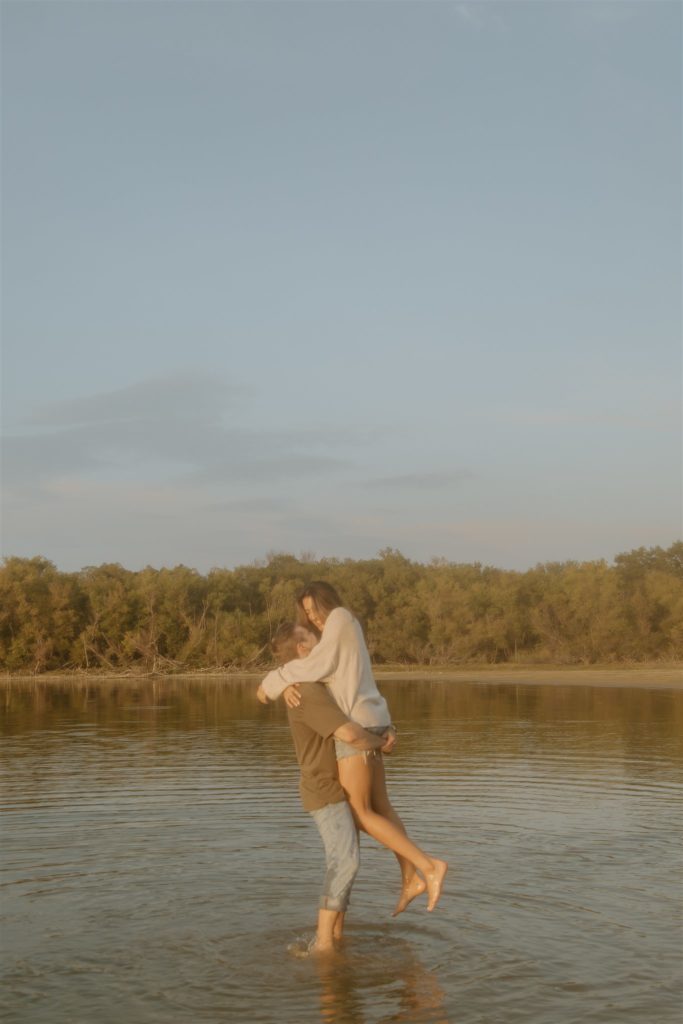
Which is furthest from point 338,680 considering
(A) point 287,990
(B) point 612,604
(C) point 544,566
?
(C) point 544,566

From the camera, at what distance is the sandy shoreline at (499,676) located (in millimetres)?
47562

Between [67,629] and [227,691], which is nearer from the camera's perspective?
[227,691]

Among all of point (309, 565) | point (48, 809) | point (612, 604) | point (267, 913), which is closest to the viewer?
point (267, 913)

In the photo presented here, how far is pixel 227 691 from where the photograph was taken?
4591cm

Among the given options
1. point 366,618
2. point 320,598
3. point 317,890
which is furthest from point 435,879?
point 366,618

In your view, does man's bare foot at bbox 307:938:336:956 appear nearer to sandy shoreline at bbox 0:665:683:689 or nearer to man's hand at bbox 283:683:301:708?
man's hand at bbox 283:683:301:708

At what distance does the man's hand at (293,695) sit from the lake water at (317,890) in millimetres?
1535

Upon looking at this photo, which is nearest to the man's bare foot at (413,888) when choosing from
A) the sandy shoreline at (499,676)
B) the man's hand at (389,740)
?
the man's hand at (389,740)

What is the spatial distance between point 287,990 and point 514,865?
3663 mm

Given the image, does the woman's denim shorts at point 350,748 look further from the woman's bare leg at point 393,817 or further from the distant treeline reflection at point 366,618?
the distant treeline reflection at point 366,618

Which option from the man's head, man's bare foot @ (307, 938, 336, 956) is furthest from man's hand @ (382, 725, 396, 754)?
man's bare foot @ (307, 938, 336, 956)

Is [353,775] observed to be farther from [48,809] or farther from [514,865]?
[48,809]

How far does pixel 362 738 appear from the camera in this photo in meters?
6.74

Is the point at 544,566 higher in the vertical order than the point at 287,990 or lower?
higher
